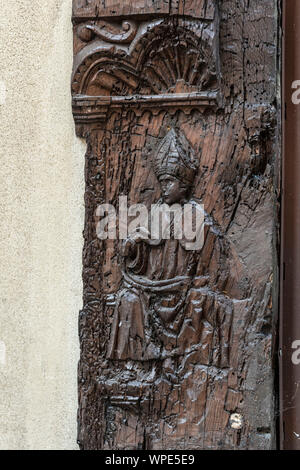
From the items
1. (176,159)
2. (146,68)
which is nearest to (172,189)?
(176,159)

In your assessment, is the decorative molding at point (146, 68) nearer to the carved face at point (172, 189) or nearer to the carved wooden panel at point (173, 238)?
the carved wooden panel at point (173, 238)

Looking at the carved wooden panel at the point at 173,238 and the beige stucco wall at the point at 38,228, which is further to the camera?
the beige stucco wall at the point at 38,228

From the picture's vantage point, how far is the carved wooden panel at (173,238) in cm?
133

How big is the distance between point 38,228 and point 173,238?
292 mm

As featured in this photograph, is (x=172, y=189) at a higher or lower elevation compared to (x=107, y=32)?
lower

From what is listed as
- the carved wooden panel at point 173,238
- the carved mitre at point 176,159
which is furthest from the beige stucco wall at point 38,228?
the carved mitre at point 176,159

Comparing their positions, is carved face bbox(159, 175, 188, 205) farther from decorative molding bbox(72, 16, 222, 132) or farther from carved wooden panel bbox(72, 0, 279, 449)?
decorative molding bbox(72, 16, 222, 132)

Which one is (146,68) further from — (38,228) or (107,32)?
(38,228)

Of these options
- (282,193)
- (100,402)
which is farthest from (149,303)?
(282,193)

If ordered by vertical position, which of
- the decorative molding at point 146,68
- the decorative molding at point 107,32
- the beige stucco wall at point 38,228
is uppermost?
the decorative molding at point 107,32

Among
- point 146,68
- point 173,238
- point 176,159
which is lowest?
point 173,238

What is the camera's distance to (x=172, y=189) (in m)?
1.36

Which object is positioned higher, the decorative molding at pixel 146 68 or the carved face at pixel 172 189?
the decorative molding at pixel 146 68

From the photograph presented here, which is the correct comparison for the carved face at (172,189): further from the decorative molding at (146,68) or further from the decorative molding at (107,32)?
the decorative molding at (107,32)
